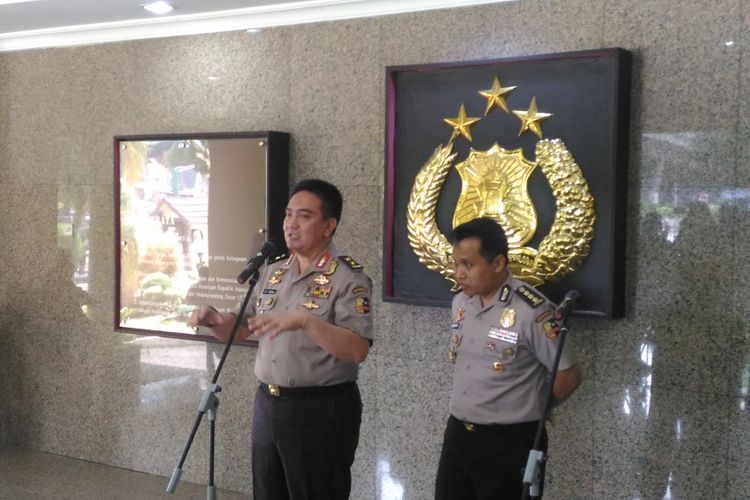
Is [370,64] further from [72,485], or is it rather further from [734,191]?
[72,485]

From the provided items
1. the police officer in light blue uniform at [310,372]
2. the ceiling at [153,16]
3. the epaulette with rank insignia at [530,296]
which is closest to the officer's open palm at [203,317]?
the police officer in light blue uniform at [310,372]

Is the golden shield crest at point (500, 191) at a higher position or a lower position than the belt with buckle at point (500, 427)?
higher

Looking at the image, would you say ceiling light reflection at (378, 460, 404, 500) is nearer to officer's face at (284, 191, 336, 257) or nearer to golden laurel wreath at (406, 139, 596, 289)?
golden laurel wreath at (406, 139, 596, 289)

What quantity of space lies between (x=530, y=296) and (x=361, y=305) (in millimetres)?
575

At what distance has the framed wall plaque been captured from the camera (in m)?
4.81

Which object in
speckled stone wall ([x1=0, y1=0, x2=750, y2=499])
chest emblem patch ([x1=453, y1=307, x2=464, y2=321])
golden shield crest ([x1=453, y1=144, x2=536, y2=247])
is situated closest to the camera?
chest emblem patch ([x1=453, y1=307, x2=464, y2=321])

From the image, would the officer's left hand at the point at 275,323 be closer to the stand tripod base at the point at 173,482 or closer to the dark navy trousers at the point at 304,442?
the dark navy trousers at the point at 304,442

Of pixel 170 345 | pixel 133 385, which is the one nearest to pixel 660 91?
pixel 170 345

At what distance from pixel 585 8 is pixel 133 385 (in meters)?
3.23

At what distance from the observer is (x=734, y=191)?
3604mm

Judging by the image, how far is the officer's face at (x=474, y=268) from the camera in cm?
319

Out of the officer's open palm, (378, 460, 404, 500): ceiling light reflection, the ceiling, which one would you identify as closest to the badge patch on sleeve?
the officer's open palm

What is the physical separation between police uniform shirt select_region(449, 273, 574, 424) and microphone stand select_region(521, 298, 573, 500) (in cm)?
9

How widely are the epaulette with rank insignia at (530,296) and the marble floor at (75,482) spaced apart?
2384 mm
